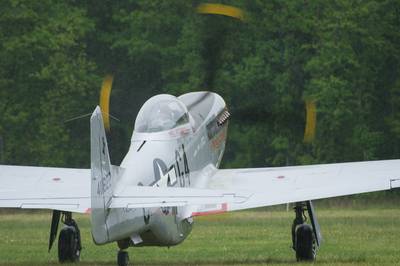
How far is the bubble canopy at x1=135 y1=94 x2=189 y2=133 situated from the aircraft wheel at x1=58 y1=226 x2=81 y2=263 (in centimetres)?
204

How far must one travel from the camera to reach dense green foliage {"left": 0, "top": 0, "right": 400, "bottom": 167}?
5278 centimetres

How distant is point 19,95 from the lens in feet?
183

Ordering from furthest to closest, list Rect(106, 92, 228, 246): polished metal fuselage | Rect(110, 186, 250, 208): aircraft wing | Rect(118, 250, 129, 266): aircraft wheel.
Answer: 1. Rect(118, 250, 129, 266): aircraft wheel
2. Rect(106, 92, 228, 246): polished metal fuselage
3. Rect(110, 186, 250, 208): aircraft wing

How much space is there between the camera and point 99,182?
18594mm

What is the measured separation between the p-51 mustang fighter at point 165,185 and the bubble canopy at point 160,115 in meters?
0.02

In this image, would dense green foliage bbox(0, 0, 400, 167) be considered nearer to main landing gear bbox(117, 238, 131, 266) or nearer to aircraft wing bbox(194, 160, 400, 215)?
aircraft wing bbox(194, 160, 400, 215)

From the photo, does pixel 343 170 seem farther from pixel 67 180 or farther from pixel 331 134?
pixel 331 134

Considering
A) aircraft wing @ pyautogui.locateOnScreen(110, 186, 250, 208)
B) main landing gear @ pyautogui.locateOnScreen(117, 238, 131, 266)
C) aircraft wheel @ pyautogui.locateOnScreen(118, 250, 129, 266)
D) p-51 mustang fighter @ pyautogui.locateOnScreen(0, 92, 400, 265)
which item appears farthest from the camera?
aircraft wheel @ pyautogui.locateOnScreen(118, 250, 129, 266)

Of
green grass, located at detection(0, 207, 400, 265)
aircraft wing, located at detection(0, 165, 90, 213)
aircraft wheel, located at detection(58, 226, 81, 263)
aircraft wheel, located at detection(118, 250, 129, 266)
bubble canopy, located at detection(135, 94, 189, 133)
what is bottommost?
green grass, located at detection(0, 207, 400, 265)

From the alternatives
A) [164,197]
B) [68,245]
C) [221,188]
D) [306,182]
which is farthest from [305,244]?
[164,197]

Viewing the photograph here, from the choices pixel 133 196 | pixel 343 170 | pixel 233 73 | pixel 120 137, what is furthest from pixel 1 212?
pixel 133 196

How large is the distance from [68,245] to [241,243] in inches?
211

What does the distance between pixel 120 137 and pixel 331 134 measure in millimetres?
8171

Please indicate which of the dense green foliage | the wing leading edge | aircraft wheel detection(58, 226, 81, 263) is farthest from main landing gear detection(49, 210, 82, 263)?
the dense green foliage
